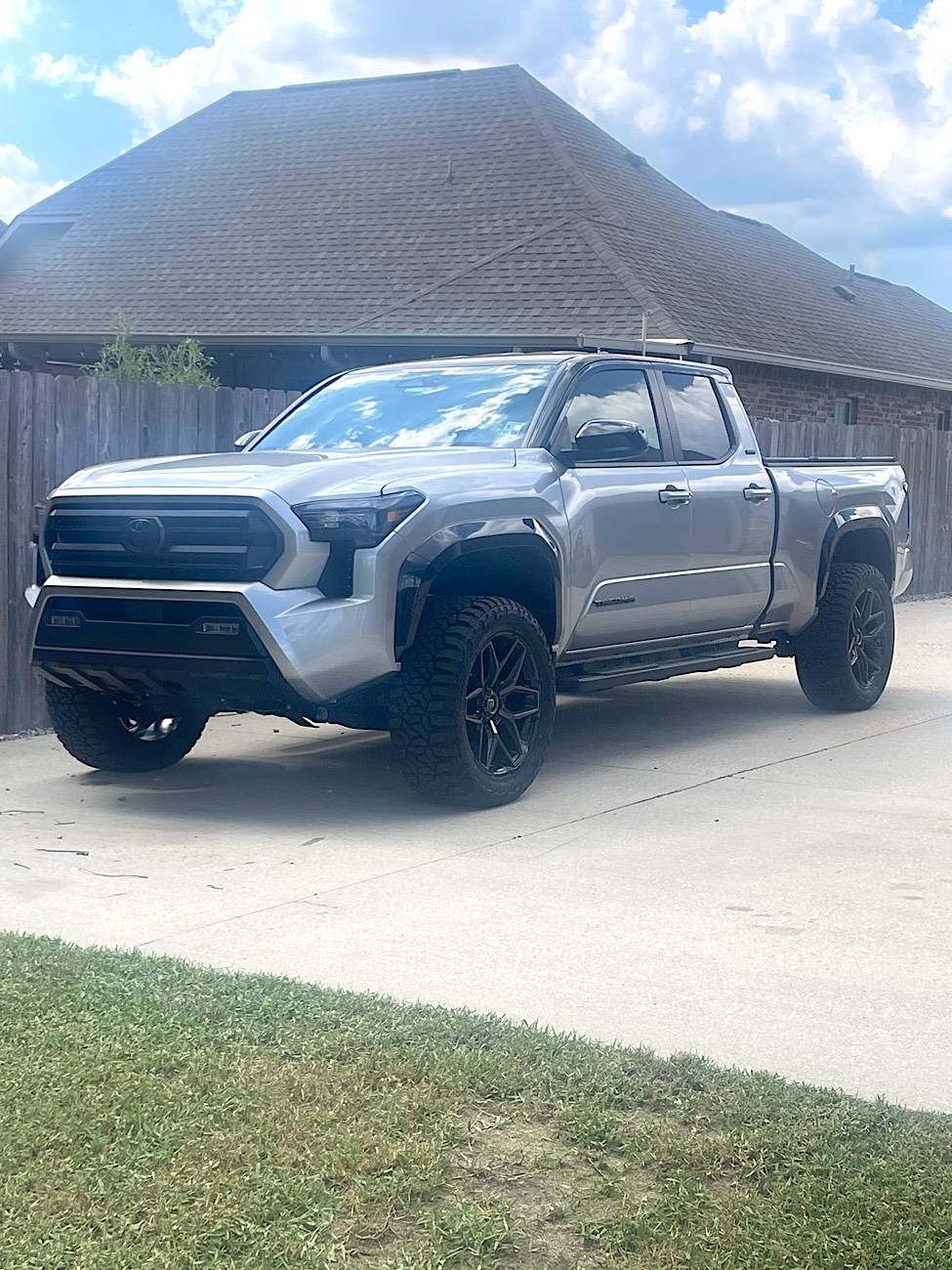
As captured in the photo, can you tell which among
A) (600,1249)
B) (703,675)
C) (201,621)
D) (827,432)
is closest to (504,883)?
(201,621)

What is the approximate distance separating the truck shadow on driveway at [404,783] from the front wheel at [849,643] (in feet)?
0.59

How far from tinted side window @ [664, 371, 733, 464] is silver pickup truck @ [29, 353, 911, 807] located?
2 cm

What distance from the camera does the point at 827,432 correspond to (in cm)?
1773

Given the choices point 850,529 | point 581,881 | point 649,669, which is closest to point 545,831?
point 581,881

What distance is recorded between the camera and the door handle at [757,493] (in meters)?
9.22

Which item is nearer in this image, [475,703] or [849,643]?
[475,703]

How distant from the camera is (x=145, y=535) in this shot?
22.6ft

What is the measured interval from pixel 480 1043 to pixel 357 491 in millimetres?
3149

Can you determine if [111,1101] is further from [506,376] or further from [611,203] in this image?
[611,203]

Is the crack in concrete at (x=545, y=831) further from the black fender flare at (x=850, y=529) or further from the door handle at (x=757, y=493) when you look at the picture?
the door handle at (x=757, y=493)

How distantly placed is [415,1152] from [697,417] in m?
6.34

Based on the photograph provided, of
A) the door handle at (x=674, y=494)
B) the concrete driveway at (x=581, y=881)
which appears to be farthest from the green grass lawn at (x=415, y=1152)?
the door handle at (x=674, y=494)

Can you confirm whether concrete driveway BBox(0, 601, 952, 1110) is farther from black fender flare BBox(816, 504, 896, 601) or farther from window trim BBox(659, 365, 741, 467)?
window trim BBox(659, 365, 741, 467)

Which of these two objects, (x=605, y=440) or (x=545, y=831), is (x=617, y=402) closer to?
(x=605, y=440)
